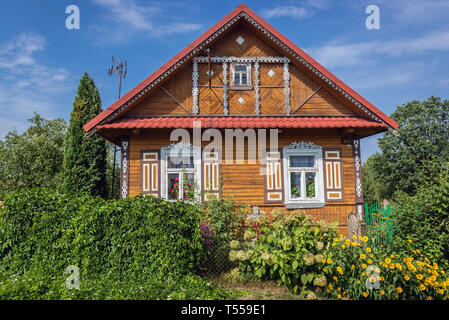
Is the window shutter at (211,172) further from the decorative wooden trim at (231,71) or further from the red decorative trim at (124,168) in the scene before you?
the red decorative trim at (124,168)

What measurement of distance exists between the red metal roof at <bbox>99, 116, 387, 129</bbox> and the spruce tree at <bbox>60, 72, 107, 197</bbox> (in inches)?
223

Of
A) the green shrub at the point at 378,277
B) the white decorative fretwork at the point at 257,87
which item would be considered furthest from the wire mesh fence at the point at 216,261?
the white decorative fretwork at the point at 257,87

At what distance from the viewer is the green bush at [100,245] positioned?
486 cm

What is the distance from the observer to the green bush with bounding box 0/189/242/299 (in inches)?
191

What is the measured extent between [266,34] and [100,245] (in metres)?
7.82

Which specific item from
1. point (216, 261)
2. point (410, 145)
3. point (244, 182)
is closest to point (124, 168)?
point (244, 182)

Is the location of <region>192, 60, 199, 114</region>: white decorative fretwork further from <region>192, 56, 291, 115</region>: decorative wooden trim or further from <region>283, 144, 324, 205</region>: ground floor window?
<region>283, 144, 324, 205</region>: ground floor window

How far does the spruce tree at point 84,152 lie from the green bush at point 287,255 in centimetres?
988

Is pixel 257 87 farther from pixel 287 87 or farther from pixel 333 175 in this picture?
pixel 333 175

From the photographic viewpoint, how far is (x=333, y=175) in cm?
904

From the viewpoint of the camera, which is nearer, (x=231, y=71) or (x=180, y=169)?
(x=180, y=169)

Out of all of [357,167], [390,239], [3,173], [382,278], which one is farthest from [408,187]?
[3,173]

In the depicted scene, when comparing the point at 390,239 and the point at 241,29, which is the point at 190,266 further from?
the point at 241,29

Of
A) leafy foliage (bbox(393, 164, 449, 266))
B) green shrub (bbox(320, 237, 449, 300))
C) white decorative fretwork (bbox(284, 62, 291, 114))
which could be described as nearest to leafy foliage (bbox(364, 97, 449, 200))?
white decorative fretwork (bbox(284, 62, 291, 114))
